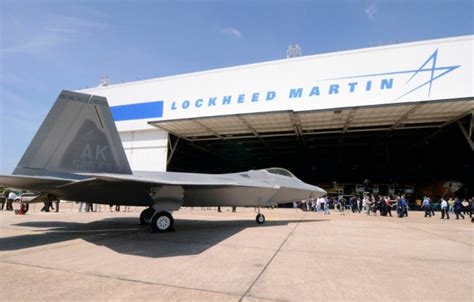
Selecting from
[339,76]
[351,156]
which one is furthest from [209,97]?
[351,156]

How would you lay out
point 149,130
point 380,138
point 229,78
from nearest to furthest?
point 229,78, point 149,130, point 380,138

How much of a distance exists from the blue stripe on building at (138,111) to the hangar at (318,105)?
10 cm

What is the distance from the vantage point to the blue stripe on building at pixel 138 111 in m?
27.0

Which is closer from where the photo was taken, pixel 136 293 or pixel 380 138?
pixel 136 293

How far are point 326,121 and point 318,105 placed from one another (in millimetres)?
2933

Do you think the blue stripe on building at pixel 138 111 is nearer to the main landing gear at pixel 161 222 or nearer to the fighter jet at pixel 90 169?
the fighter jet at pixel 90 169

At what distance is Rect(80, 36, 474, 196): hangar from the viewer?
1997cm

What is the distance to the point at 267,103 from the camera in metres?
23.5

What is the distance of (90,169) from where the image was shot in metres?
7.91

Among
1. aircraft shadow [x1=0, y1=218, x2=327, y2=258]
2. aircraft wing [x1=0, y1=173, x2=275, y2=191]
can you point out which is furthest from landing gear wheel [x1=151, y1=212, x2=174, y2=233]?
aircraft wing [x1=0, y1=173, x2=275, y2=191]

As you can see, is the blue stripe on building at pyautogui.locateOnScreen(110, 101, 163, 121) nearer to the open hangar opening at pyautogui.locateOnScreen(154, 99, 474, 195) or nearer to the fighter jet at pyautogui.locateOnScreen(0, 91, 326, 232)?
the open hangar opening at pyautogui.locateOnScreen(154, 99, 474, 195)

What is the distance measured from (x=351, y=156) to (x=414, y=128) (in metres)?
17.3

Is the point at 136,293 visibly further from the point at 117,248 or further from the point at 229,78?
the point at 229,78

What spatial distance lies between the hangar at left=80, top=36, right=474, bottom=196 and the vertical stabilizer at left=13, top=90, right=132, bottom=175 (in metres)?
15.5
